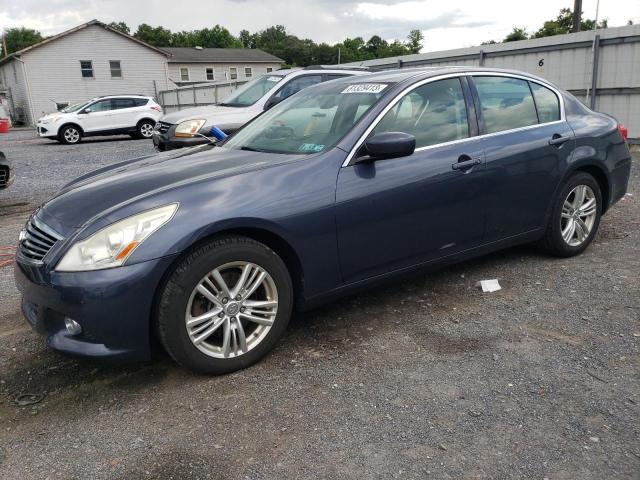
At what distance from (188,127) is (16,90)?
38.0 metres

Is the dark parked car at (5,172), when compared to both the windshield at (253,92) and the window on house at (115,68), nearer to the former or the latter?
the windshield at (253,92)

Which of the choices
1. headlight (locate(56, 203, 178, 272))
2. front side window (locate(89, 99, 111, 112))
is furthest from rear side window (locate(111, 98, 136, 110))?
headlight (locate(56, 203, 178, 272))

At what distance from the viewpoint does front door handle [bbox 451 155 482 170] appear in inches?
154

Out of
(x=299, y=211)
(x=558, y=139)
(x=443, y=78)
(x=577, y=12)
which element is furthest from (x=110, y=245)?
(x=577, y=12)

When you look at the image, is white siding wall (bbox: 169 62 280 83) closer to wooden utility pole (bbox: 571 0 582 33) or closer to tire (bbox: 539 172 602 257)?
wooden utility pole (bbox: 571 0 582 33)

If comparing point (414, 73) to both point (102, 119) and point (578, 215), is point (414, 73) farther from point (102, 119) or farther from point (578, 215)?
point (102, 119)

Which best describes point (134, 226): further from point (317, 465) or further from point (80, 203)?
point (317, 465)

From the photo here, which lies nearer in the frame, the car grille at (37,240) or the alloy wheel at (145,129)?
the car grille at (37,240)

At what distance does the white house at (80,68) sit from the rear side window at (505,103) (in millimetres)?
37949

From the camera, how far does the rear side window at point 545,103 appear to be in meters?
4.66

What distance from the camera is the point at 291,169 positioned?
3.36 m

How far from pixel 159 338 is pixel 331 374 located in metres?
0.96

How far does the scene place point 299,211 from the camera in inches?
128

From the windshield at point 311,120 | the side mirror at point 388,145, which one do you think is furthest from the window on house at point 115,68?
the side mirror at point 388,145
